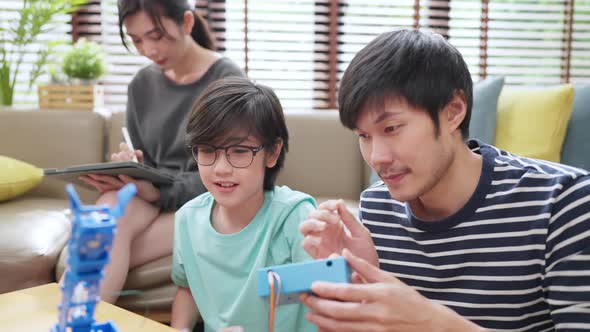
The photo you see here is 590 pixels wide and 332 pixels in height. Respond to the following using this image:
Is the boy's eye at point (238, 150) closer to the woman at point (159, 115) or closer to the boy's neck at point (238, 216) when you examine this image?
the boy's neck at point (238, 216)

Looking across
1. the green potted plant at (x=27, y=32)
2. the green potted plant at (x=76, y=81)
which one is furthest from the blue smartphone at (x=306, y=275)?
the green potted plant at (x=27, y=32)

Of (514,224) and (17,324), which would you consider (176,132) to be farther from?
(514,224)

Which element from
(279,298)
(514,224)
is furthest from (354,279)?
(514,224)

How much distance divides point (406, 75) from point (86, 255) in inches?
24.1

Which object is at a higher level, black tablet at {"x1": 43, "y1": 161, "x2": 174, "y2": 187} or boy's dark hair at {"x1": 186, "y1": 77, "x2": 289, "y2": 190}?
boy's dark hair at {"x1": 186, "y1": 77, "x2": 289, "y2": 190}

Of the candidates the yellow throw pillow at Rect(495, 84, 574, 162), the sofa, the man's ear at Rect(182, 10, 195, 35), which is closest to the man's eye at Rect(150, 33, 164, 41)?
the man's ear at Rect(182, 10, 195, 35)

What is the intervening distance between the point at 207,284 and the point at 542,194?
0.83m

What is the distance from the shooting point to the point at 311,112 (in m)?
2.81

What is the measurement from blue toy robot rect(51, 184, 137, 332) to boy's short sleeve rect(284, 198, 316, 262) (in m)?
0.81

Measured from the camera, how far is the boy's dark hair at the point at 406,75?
103 centimetres

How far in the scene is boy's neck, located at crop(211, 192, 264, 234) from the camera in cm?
156

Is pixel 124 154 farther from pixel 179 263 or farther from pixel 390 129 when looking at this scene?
pixel 390 129

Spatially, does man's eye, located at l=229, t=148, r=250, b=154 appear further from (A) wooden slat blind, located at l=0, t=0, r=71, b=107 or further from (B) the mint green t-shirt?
(A) wooden slat blind, located at l=0, t=0, r=71, b=107

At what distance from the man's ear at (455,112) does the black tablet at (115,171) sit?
3.02ft
